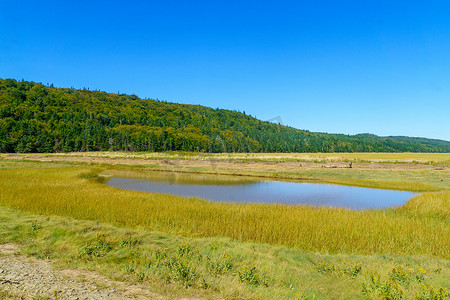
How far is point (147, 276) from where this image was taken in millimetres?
7227

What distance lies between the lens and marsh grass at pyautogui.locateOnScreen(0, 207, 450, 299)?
21.9ft

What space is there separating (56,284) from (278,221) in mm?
9798

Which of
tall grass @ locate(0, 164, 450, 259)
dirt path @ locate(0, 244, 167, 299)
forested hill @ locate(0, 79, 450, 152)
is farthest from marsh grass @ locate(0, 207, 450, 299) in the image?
forested hill @ locate(0, 79, 450, 152)

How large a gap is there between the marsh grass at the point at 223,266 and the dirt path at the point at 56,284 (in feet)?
1.15

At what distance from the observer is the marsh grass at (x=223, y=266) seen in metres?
6.67

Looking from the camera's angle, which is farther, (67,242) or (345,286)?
(67,242)

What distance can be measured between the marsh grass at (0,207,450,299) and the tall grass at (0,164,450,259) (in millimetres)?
1651

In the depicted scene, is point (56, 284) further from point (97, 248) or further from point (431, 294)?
point (431, 294)

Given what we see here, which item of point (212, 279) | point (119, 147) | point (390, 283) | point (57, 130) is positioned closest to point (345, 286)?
point (390, 283)

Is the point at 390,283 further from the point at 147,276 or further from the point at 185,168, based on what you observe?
the point at 185,168

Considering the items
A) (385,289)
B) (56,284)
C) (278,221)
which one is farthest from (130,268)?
(278,221)

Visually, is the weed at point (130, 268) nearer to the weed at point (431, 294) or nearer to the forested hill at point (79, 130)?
the weed at point (431, 294)

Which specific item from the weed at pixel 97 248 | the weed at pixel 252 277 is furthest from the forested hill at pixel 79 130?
the weed at pixel 252 277

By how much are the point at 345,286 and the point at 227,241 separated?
480cm
